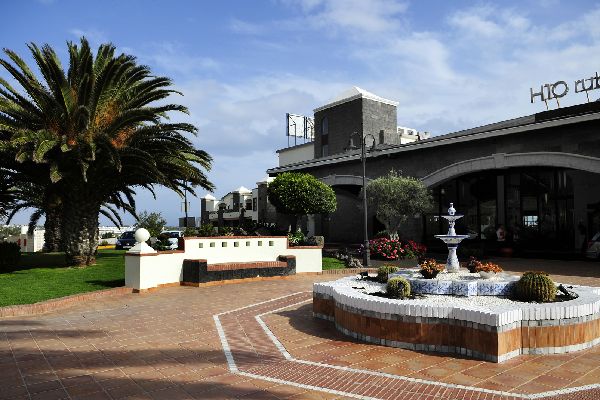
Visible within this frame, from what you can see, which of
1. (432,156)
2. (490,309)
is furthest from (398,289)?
(432,156)

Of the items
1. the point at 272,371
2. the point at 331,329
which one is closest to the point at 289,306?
the point at 331,329

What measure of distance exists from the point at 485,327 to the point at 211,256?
12.2 meters

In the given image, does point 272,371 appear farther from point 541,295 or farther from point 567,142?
point 567,142

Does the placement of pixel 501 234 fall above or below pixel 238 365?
above

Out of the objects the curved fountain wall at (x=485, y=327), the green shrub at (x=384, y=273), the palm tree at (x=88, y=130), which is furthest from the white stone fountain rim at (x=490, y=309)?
the palm tree at (x=88, y=130)

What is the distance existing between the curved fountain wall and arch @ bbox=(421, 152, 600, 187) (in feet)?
55.3

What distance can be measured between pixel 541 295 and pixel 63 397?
27.3 feet

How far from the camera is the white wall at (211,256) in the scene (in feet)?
49.2

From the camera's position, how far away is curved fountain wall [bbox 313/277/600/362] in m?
7.37

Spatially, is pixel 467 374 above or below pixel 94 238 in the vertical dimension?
below

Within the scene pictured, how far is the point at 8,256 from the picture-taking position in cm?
1797

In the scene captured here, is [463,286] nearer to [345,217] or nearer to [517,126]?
[517,126]

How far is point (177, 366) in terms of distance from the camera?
7176 mm

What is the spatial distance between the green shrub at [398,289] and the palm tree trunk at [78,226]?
46.9 ft
